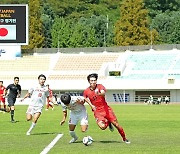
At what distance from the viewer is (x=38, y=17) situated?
95.8 m

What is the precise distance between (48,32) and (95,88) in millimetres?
90071

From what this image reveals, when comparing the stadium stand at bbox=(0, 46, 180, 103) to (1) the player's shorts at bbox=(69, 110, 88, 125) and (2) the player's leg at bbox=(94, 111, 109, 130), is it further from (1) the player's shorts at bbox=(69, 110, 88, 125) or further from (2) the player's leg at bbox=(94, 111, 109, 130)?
(2) the player's leg at bbox=(94, 111, 109, 130)

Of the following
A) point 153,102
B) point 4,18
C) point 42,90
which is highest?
point 4,18

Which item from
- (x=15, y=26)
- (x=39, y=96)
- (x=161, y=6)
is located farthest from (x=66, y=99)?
(x=161, y=6)

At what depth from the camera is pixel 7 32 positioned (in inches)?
2479

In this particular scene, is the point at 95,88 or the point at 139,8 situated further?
the point at 139,8

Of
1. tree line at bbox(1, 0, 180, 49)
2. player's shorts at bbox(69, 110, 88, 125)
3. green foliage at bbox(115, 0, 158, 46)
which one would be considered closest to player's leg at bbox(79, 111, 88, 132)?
player's shorts at bbox(69, 110, 88, 125)

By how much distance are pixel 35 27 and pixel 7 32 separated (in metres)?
31.6

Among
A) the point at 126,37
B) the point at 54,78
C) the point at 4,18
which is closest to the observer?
the point at 4,18

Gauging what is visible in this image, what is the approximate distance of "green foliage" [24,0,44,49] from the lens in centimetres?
9325

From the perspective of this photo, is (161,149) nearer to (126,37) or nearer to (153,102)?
(153,102)

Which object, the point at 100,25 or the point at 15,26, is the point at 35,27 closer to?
the point at 100,25

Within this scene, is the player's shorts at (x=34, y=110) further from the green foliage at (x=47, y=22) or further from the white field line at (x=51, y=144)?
the green foliage at (x=47, y=22)

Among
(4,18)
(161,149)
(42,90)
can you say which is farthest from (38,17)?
(161,149)
